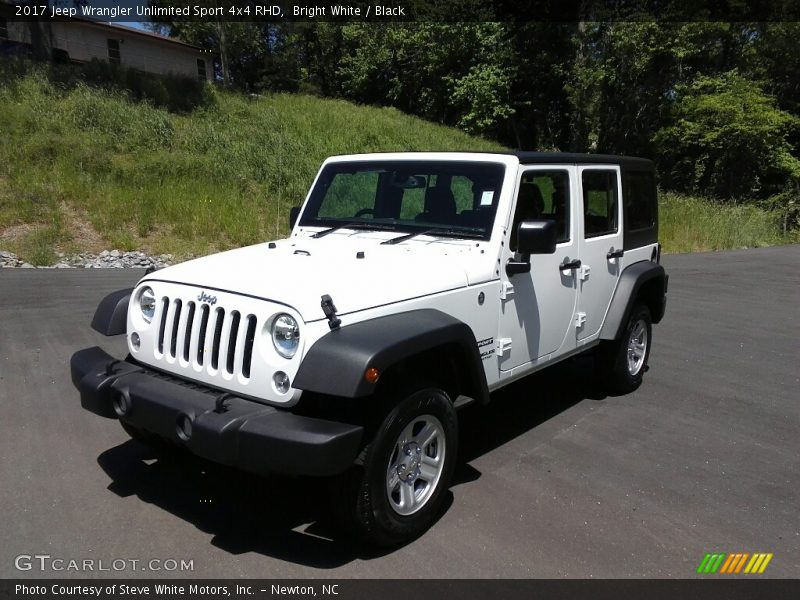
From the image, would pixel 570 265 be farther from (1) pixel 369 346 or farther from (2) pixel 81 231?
(2) pixel 81 231

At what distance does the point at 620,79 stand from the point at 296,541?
104ft

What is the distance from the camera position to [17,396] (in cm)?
508

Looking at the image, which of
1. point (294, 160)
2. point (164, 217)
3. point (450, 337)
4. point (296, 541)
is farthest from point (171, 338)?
point (294, 160)

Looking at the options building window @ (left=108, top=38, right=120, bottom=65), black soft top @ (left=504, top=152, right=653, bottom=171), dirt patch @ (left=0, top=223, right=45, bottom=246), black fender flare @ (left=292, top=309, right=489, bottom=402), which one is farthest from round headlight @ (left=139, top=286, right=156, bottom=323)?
building window @ (left=108, top=38, right=120, bottom=65)

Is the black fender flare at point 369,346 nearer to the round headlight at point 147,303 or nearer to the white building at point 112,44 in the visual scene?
the round headlight at point 147,303

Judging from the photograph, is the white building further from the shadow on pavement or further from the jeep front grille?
the jeep front grille

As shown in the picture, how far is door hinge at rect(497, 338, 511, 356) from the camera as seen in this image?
13.3 ft

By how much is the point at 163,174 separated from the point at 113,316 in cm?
1376

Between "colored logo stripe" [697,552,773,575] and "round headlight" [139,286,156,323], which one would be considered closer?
"colored logo stripe" [697,552,773,575]

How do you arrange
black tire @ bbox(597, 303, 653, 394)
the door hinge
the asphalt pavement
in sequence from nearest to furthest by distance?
the asphalt pavement < the door hinge < black tire @ bbox(597, 303, 653, 394)

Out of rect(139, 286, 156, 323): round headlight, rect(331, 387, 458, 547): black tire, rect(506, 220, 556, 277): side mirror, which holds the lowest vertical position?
rect(331, 387, 458, 547): black tire

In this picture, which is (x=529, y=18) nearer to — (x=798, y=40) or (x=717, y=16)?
(x=717, y=16)

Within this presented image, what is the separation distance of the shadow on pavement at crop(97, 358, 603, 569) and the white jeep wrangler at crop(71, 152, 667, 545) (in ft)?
0.88

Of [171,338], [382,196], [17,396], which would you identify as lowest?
[17,396]
